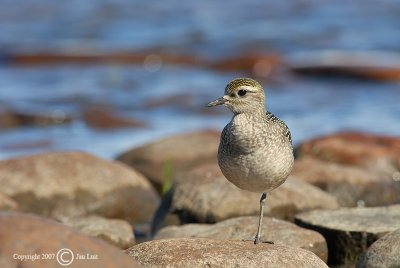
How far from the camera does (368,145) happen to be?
12461 mm

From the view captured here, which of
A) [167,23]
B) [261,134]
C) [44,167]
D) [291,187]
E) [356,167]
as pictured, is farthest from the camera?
[167,23]

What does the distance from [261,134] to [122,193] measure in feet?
12.1

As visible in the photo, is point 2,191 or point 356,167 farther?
point 356,167

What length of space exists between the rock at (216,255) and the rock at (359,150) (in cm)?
490

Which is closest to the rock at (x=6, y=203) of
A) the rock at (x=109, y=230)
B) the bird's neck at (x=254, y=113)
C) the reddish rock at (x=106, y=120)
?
the rock at (x=109, y=230)

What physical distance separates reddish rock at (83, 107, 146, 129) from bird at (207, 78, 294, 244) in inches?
326

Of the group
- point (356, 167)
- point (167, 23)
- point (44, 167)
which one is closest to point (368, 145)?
point (356, 167)

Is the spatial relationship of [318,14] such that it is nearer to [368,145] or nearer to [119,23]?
[119,23]

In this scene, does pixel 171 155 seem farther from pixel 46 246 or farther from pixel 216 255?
pixel 46 246

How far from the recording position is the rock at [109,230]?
30.2 feet

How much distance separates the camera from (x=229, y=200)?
32.1 feet

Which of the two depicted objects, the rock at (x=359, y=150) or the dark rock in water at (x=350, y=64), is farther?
the dark rock in water at (x=350, y=64)

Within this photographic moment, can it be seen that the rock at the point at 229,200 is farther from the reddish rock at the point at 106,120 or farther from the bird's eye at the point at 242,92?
the reddish rock at the point at 106,120

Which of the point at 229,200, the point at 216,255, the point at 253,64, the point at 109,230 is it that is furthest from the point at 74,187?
the point at 253,64
